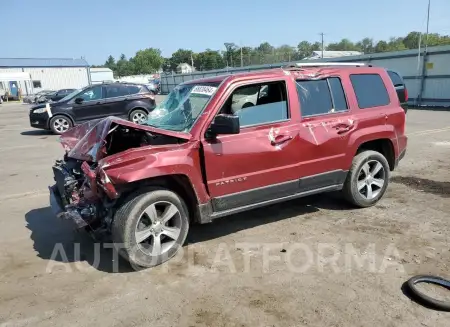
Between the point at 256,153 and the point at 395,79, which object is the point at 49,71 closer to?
the point at 395,79

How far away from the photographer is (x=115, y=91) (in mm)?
14016

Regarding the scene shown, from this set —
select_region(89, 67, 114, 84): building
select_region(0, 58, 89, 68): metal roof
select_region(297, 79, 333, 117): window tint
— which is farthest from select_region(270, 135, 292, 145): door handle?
select_region(89, 67, 114, 84): building

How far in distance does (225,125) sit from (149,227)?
127 centimetres

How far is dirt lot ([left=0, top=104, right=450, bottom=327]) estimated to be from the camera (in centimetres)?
305

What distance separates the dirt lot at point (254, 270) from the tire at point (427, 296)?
63 mm

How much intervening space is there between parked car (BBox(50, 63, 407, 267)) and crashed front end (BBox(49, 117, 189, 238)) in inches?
0.5

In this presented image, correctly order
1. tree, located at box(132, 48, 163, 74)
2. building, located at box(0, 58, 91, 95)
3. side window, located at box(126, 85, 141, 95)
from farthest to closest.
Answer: tree, located at box(132, 48, 163, 74) → building, located at box(0, 58, 91, 95) → side window, located at box(126, 85, 141, 95)

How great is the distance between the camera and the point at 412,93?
20578mm

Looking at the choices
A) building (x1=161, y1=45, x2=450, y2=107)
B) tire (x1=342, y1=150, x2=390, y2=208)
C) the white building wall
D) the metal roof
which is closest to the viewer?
tire (x1=342, y1=150, x2=390, y2=208)

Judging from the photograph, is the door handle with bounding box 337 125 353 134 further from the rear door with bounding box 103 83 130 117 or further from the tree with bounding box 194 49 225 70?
the tree with bounding box 194 49 225 70

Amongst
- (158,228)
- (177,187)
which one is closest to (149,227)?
(158,228)

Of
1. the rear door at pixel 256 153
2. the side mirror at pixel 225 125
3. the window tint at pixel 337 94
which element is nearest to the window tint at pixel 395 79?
the window tint at pixel 337 94

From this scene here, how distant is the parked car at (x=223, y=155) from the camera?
3.74 metres

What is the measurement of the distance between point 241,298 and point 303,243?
4.12ft
